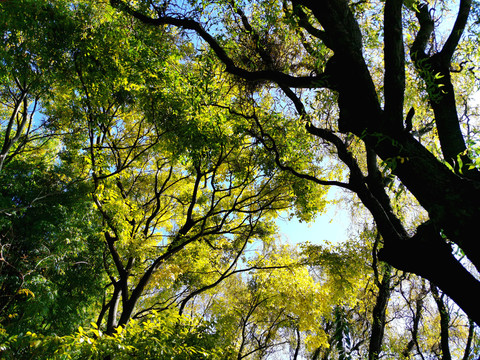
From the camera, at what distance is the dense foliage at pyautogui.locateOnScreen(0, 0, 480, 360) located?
2.55 m

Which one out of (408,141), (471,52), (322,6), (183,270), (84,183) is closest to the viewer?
(408,141)

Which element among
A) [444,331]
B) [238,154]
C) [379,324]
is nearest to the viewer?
[444,331]

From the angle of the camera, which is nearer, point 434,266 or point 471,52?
point 434,266

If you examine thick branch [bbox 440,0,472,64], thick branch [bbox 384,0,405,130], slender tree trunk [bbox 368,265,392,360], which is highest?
thick branch [bbox 440,0,472,64]

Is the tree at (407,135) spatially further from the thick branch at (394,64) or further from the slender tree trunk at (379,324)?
the slender tree trunk at (379,324)

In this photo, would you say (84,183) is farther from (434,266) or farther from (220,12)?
(434,266)

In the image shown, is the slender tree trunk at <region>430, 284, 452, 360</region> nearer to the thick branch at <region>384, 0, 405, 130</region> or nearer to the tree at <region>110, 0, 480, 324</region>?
the tree at <region>110, 0, 480, 324</region>

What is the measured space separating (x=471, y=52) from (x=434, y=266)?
387 cm

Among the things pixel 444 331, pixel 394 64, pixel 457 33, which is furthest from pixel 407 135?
pixel 444 331

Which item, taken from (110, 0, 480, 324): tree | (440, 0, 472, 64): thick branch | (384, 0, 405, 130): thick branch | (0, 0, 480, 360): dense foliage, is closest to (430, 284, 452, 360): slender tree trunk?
(0, 0, 480, 360): dense foliage

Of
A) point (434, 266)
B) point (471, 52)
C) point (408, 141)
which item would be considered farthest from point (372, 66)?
point (434, 266)

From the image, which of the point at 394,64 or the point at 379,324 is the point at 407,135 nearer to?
the point at 394,64

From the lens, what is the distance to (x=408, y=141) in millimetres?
2404

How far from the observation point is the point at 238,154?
24.3ft
